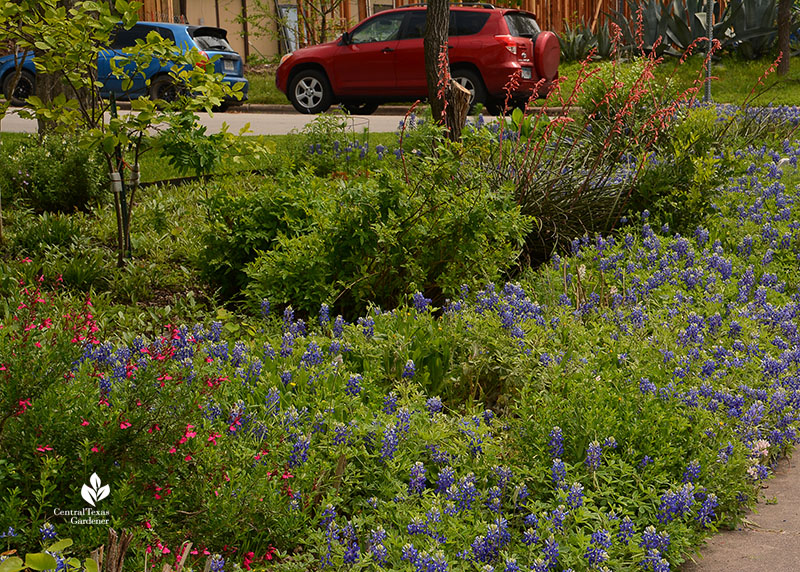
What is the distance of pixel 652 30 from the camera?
2066 centimetres

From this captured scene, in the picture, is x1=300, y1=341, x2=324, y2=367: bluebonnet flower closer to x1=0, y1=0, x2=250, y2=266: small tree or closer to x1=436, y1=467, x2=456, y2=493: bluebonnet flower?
x1=436, y1=467, x2=456, y2=493: bluebonnet flower

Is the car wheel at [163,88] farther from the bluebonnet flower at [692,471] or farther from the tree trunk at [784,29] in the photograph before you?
the bluebonnet flower at [692,471]

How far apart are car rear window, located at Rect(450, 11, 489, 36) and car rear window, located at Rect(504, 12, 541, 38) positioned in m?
0.42

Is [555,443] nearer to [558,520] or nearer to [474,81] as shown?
[558,520]

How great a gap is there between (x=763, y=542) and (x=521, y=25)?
14.4 metres

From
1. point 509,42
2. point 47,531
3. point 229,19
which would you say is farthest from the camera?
point 229,19

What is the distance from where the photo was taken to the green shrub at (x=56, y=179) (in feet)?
24.5

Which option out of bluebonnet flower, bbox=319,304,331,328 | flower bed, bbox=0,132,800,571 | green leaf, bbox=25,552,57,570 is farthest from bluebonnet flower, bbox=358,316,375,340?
green leaf, bbox=25,552,57,570

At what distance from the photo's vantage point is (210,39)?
62.6 ft

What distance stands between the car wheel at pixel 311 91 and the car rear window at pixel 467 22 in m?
2.63

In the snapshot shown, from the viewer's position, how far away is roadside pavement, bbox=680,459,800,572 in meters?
3.03

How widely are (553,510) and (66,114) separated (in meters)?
4.10

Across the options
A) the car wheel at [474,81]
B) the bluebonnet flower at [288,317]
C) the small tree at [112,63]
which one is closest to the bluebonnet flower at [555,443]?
the bluebonnet flower at [288,317]

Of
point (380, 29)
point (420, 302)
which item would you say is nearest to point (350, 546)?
point (420, 302)
